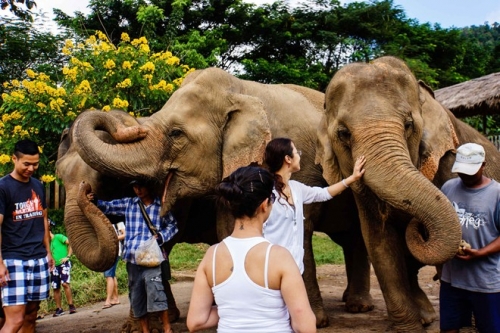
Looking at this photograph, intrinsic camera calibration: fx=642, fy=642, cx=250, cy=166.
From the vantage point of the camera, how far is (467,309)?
5184 mm

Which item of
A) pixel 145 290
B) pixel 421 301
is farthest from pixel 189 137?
pixel 421 301

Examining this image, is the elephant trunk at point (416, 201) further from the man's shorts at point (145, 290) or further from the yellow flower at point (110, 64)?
the yellow flower at point (110, 64)

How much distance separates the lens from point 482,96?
1483 cm

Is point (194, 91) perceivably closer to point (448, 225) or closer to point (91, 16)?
point (448, 225)

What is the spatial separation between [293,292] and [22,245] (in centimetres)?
385

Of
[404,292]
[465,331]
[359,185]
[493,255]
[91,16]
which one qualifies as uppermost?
[91,16]

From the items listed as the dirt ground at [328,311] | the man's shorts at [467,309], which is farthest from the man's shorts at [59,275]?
the man's shorts at [467,309]

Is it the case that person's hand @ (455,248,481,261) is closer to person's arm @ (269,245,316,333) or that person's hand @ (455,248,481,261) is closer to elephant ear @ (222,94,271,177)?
person's arm @ (269,245,316,333)

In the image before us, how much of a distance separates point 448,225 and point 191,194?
107 inches

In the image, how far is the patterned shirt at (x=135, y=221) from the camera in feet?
20.8

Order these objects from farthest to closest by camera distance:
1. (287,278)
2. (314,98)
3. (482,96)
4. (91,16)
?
1. (91,16)
2. (482,96)
3. (314,98)
4. (287,278)

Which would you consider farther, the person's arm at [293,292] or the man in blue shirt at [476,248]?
the man in blue shirt at [476,248]

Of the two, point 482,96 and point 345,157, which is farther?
point 482,96

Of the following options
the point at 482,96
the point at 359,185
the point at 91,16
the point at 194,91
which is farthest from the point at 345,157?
the point at 91,16
